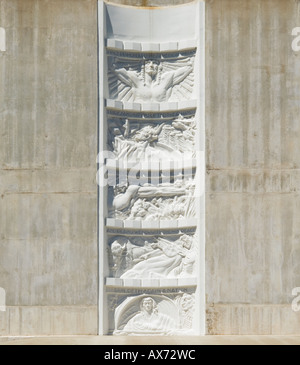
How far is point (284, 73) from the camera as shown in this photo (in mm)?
19375

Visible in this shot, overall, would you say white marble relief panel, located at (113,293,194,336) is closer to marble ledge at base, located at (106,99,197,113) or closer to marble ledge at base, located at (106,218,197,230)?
marble ledge at base, located at (106,218,197,230)

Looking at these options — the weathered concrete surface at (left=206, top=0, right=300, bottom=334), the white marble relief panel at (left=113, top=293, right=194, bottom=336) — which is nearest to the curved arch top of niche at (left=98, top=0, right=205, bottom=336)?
the white marble relief panel at (left=113, top=293, right=194, bottom=336)

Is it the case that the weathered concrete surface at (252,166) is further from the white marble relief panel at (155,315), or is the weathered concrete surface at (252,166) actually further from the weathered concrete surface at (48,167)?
the weathered concrete surface at (48,167)

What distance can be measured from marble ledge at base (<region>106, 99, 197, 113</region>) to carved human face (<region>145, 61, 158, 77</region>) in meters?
0.68

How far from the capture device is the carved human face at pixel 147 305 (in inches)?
763

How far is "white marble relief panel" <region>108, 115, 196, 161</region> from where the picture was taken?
19.8 meters

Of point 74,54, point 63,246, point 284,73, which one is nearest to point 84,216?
point 63,246

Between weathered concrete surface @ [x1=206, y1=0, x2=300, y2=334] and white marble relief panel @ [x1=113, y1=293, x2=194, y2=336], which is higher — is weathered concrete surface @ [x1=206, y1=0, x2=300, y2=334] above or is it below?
above

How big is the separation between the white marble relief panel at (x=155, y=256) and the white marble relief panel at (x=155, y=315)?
45cm

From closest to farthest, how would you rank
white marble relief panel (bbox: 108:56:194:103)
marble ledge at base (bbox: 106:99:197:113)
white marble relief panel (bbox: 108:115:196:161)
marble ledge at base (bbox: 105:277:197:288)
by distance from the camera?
marble ledge at base (bbox: 105:277:197:288), marble ledge at base (bbox: 106:99:197:113), white marble relief panel (bbox: 108:115:196:161), white marble relief panel (bbox: 108:56:194:103)

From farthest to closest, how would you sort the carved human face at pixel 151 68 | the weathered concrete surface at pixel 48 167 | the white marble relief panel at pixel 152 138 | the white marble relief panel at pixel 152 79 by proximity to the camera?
the carved human face at pixel 151 68
the white marble relief panel at pixel 152 79
the white marble relief panel at pixel 152 138
the weathered concrete surface at pixel 48 167

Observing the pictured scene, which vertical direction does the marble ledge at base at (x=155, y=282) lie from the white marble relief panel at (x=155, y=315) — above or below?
above

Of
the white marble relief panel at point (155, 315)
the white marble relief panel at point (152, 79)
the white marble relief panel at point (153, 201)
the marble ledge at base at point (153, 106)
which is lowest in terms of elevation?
the white marble relief panel at point (155, 315)

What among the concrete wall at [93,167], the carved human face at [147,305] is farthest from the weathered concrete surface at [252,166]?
the carved human face at [147,305]
